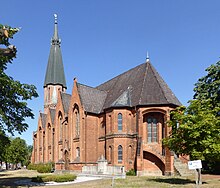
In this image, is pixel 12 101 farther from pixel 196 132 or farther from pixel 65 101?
pixel 65 101

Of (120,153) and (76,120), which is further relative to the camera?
(76,120)

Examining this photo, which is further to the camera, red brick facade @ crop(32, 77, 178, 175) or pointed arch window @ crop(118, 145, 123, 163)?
pointed arch window @ crop(118, 145, 123, 163)

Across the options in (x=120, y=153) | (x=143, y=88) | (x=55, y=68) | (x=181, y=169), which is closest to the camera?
(x=181, y=169)

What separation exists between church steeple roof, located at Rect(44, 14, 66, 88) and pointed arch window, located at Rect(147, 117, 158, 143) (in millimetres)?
42681

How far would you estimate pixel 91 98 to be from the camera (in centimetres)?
4581

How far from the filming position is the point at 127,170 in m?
38.1

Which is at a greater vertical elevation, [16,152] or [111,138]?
[111,138]

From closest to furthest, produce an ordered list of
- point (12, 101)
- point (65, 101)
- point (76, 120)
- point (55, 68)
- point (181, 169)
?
1. point (12, 101)
2. point (181, 169)
3. point (76, 120)
4. point (65, 101)
5. point (55, 68)

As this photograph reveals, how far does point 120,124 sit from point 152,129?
4.30m

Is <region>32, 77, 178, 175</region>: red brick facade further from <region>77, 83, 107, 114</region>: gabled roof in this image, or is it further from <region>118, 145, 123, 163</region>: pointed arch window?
<region>77, 83, 107, 114</region>: gabled roof

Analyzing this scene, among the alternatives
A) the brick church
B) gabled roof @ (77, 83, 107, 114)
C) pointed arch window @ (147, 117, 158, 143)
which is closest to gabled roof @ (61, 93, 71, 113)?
the brick church

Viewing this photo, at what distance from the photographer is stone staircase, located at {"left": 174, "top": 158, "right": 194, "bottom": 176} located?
34.1 meters

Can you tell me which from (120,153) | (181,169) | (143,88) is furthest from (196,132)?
A: (143,88)

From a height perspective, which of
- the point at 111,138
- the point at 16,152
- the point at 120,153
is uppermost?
the point at 111,138
